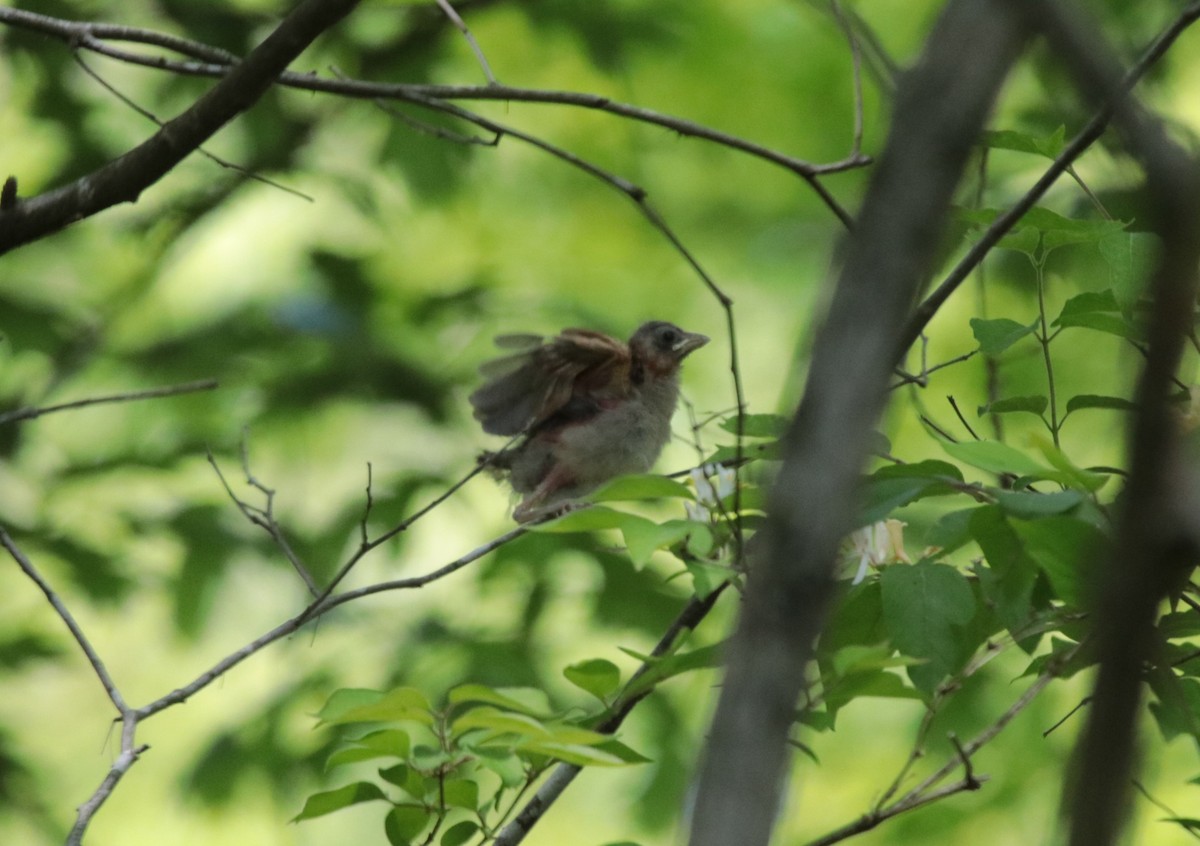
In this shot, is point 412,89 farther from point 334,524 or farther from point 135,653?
point 135,653

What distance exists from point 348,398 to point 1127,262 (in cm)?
461

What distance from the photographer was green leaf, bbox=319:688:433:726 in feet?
5.83

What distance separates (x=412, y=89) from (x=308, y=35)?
378 millimetres

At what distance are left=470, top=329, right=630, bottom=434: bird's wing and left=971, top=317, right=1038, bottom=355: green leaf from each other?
209cm

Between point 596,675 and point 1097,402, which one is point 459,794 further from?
point 1097,402

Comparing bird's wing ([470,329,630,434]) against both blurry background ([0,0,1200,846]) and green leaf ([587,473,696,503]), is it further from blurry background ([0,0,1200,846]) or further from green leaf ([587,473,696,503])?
green leaf ([587,473,696,503])

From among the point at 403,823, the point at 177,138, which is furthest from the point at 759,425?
the point at 177,138

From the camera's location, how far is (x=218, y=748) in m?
6.09

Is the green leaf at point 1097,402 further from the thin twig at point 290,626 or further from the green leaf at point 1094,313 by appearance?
the thin twig at point 290,626

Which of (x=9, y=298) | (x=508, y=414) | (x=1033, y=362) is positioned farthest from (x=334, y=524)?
(x=1033, y=362)

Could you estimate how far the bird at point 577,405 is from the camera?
4254mm

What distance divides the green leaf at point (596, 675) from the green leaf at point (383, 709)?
0.21m

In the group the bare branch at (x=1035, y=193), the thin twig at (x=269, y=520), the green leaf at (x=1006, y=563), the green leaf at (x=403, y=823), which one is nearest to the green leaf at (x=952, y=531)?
the green leaf at (x=1006, y=563)

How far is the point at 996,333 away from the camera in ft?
7.29
